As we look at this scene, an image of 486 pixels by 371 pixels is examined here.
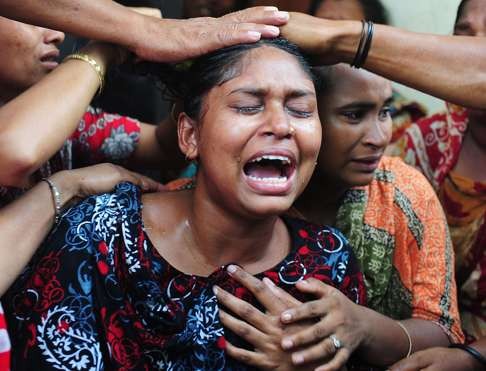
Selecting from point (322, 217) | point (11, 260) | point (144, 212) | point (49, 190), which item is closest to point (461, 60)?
point (322, 217)

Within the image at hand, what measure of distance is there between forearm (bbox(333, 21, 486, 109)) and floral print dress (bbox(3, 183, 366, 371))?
72 centimetres

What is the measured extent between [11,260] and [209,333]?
550 millimetres

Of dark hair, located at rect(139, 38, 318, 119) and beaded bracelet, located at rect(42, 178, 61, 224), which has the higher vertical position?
dark hair, located at rect(139, 38, 318, 119)

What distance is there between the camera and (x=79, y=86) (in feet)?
6.66

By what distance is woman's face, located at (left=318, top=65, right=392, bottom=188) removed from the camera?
7.95ft

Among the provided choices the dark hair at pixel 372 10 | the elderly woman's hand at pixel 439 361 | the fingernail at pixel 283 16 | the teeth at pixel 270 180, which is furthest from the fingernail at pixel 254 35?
the dark hair at pixel 372 10

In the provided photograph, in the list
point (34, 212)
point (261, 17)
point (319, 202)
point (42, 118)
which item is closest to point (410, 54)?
point (261, 17)

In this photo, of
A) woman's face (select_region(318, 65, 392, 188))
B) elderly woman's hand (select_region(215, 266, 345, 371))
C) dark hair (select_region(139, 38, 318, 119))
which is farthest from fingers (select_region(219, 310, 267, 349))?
woman's face (select_region(318, 65, 392, 188))

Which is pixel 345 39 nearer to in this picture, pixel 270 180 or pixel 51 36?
pixel 270 180

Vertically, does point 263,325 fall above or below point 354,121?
below

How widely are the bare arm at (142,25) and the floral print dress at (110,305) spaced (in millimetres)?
471

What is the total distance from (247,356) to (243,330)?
68 millimetres

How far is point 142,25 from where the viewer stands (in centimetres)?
209

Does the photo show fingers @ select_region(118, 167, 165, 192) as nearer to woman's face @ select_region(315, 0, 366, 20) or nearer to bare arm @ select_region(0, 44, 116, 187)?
bare arm @ select_region(0, 44, 116, 187)
